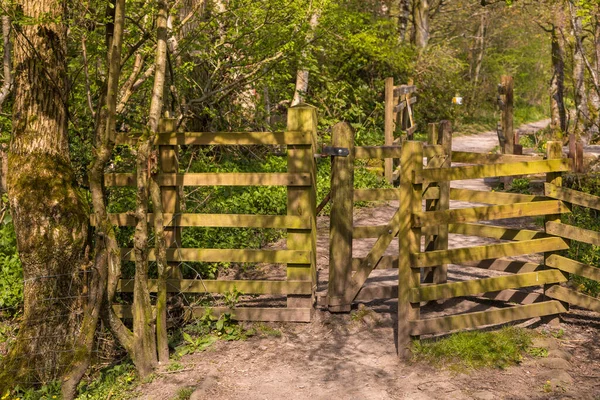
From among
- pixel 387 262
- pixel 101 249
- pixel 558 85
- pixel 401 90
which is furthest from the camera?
pixel 558 85

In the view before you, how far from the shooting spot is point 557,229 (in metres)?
7.01

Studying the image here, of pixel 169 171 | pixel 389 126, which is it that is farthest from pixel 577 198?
pixel 389 126

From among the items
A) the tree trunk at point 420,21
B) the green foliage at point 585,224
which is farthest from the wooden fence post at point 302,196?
the tree trunk at point 420,21

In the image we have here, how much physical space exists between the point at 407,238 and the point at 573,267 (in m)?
1.89

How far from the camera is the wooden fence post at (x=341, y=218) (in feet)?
22.8

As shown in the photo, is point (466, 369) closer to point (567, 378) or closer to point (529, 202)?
point (567, 378)

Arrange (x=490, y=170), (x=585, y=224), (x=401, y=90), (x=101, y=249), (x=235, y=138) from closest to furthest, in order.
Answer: (x=101, y=249)
(x=490, y=170)
(x=235, y=138)
(x=585, y=224)
(x=401, y=90)

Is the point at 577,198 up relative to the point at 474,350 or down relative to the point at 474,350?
up

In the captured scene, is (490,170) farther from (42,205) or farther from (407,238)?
(42,205)

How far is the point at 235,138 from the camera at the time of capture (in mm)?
6883

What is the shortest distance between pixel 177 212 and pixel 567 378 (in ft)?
12.6

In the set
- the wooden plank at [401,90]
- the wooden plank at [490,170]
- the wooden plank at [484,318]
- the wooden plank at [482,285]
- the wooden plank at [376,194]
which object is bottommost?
the wooden plank at [484,318]

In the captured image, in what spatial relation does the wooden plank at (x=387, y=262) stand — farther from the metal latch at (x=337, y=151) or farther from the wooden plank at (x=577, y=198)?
the wooden plank at (x=577, y=198)

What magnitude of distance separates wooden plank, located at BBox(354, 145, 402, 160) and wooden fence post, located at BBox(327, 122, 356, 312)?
7 centimetres
